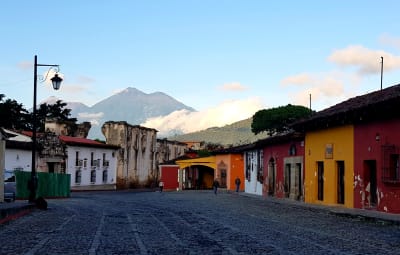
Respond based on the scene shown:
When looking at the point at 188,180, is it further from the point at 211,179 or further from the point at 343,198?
the point at 343,198

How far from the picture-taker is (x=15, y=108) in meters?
79.4

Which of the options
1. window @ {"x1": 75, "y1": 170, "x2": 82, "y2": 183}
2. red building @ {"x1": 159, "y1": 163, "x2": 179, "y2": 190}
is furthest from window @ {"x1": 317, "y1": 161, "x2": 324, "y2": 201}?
red building @ {"x1": 159, "y1": 163, "x2": 179, "y2": 190}

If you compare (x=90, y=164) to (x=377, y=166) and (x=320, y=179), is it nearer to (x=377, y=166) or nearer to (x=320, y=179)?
(x=320, y=179)

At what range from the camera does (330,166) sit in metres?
30.4

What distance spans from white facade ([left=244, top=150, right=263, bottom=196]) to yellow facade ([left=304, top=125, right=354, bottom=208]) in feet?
46.8

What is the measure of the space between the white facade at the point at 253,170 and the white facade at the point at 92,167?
69.4 ft

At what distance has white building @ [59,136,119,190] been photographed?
2702 inches

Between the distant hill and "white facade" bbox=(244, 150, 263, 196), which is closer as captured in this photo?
"white facade" bbox=(244, 150, 263, 196)

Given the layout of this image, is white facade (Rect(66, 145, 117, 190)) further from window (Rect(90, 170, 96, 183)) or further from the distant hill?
the distant hill

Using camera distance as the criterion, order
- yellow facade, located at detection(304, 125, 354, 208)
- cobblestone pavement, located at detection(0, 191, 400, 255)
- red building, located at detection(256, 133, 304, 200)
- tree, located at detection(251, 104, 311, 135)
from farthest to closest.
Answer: tree, located at detection(251, 104, 311, 135) → red building, located at detection(256, 133, 304, 200) → yellow facade, located at detection(304, 125, 354, 208) → cobblestone pavement, located at detection(0, 191, 400, 255)

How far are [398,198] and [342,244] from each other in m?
10.8

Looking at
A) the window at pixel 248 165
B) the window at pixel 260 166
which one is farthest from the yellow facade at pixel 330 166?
the window at pixel 248 165

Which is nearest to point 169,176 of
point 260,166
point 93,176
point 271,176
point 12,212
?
point 93,176

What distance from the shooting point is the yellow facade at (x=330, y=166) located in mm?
27953
